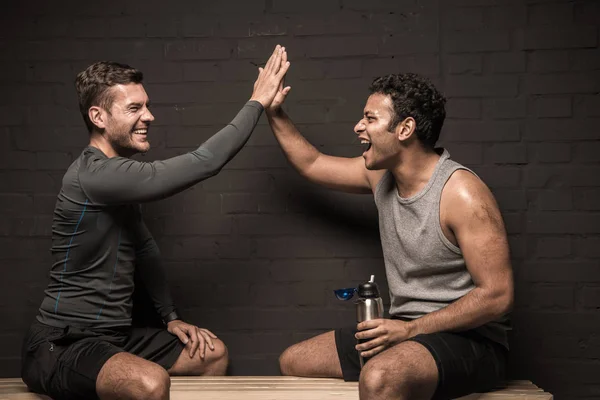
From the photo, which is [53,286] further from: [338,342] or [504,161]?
[504,161]

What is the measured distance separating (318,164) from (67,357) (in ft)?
4.76

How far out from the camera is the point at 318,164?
3.73m

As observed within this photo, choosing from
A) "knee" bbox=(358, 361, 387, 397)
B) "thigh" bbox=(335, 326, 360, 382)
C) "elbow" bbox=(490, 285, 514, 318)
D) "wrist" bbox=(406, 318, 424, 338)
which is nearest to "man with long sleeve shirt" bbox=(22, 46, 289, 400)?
"thigh" bbox=(335, 326, 360, 382)

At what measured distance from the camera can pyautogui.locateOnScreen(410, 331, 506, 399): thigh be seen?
304cm

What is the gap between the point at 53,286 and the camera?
131 inches

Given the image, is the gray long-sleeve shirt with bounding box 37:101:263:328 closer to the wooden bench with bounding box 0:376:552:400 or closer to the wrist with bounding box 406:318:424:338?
the wooden bench with bounding box 0:376:552:400

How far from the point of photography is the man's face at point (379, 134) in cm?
336

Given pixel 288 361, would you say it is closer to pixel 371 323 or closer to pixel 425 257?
pixel 371 323

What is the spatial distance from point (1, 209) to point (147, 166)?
1.29 m

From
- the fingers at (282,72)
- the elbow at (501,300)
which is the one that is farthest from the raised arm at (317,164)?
the elbow at (501,300)

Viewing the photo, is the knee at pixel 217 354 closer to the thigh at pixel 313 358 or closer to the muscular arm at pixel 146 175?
the thigh at pixel 313 358

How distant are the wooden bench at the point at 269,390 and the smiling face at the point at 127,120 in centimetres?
109

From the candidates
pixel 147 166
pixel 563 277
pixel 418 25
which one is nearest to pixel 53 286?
pixel 147 166

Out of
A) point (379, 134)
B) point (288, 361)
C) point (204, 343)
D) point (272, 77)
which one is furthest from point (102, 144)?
point (288, 361)
